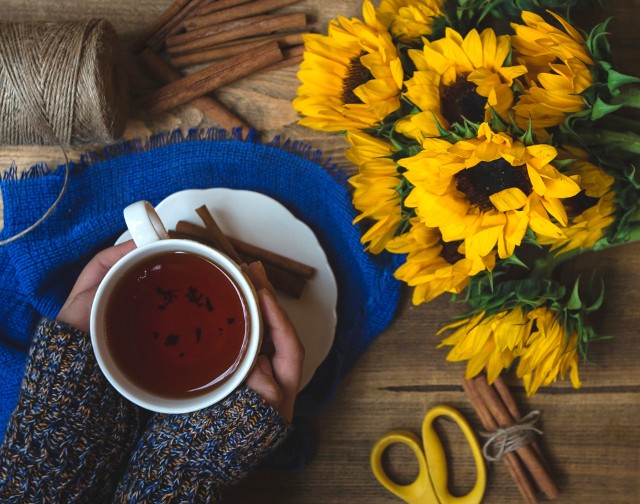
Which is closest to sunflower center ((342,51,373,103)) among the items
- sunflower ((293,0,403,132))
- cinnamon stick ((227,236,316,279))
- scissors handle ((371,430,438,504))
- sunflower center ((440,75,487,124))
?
sunflower ((293,0,403,132))

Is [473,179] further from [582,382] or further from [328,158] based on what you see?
[582,382]

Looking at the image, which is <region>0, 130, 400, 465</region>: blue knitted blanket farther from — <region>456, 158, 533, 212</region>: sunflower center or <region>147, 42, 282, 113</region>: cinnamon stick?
<region>456, 158, 533, 212</region>: sunflower center

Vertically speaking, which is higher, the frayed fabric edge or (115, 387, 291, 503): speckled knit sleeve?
the frayed fabric edge

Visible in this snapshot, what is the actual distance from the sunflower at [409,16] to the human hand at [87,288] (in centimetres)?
37

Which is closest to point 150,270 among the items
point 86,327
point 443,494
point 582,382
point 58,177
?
point 86,327

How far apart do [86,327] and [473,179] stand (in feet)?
Result: 1.49

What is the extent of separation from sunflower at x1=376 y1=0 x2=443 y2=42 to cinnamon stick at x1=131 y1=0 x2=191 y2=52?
0.29 meters

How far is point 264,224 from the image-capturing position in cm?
84

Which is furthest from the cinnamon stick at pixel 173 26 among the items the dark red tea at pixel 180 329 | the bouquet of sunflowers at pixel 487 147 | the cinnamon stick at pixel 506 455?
the cinnamon stick at pixel 506 455

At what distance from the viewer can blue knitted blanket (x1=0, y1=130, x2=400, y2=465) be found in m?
0.85

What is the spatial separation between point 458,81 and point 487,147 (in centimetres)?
12

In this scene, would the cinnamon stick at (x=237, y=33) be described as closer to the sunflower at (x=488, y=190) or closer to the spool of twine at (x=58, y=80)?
the spool of twine at (x=58, y=80)

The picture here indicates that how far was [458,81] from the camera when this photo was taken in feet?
2.19

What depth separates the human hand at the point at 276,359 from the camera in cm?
74
